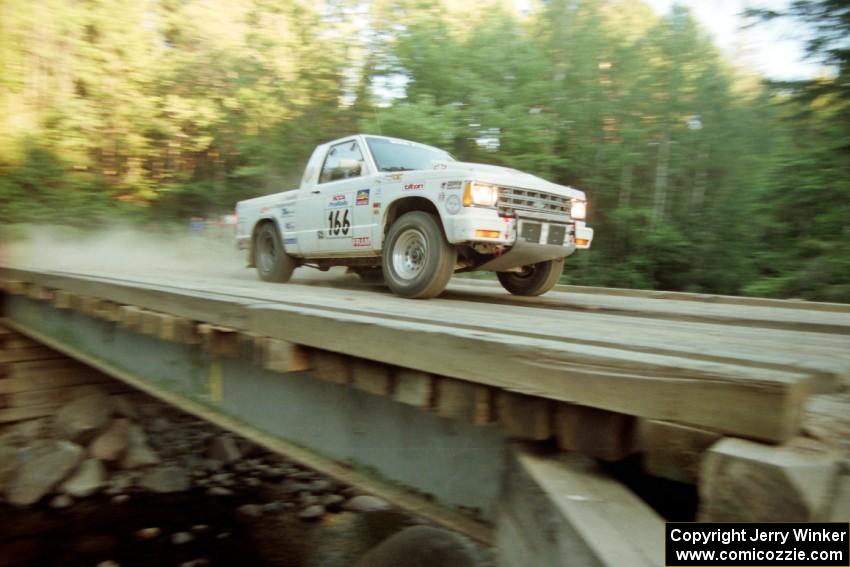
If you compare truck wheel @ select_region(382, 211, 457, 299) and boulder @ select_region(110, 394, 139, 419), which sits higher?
truck wheel @ select_region(382, 211, 457, 299)

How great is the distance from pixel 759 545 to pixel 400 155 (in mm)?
5495

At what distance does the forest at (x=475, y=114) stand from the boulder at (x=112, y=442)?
783 cm

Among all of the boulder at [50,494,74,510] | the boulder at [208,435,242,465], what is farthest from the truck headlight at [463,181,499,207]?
the boulder at [50,494,74,510]

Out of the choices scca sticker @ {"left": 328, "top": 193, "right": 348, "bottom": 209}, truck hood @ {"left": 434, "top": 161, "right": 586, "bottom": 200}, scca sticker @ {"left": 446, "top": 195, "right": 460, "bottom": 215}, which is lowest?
scca sticker @ {"left": 446, "top": 195, "right": 460, "bottom": 215}

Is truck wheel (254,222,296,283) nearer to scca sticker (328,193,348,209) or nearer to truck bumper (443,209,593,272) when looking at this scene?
scca sticker (328,193,348,209)

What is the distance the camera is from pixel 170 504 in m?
7.80

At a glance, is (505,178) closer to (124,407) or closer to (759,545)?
(759,545)

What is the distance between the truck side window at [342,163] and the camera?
638 centimetres

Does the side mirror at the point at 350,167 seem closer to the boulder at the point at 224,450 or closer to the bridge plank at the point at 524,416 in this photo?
the bridge plank at the point at 524,416

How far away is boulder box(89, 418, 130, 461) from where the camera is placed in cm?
896

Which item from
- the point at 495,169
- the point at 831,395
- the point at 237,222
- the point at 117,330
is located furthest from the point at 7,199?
the point at 831,395

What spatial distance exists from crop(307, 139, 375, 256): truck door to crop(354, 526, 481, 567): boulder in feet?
9.56

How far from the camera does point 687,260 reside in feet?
37.9

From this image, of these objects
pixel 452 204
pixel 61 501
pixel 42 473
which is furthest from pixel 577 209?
pixel 42 473
